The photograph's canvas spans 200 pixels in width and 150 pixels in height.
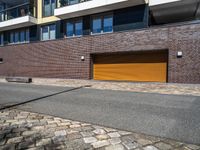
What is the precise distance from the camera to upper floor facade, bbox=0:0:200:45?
1370 cm

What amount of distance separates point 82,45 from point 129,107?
34.3ft

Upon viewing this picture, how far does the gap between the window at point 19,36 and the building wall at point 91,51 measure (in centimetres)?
146

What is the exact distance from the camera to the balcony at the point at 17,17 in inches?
742

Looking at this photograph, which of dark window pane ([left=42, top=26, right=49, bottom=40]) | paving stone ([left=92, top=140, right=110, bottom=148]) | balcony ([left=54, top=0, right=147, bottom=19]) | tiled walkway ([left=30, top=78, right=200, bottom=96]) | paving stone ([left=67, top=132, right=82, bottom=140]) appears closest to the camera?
paving stone ([left=92, top=140, right=110, bottom=148])

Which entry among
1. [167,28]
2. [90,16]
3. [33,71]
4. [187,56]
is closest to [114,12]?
[90,16]

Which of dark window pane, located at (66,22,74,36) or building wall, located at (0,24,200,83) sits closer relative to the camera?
building wall, located at (0,24,200,83)

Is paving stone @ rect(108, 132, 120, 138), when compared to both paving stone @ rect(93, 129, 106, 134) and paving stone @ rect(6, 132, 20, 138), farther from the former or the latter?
paving stone @ rect(6, 132, 20, 138)

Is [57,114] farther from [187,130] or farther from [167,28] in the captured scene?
[167,28]

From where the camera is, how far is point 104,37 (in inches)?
556

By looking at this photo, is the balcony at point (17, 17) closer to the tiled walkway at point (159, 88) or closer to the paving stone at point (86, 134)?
the tiled walkway at point (159, 88)

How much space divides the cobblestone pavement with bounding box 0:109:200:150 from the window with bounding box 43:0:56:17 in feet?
54.5

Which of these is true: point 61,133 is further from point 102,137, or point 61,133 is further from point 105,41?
point 105,41

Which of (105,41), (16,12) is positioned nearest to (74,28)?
(105,41)

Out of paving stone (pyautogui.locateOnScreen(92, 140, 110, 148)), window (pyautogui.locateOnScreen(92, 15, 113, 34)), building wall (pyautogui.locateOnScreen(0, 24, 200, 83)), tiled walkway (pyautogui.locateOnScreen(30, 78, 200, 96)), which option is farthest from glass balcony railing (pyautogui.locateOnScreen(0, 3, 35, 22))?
paving stone (pyautogui.locateOnScreen(92, 140, 110, 148))
